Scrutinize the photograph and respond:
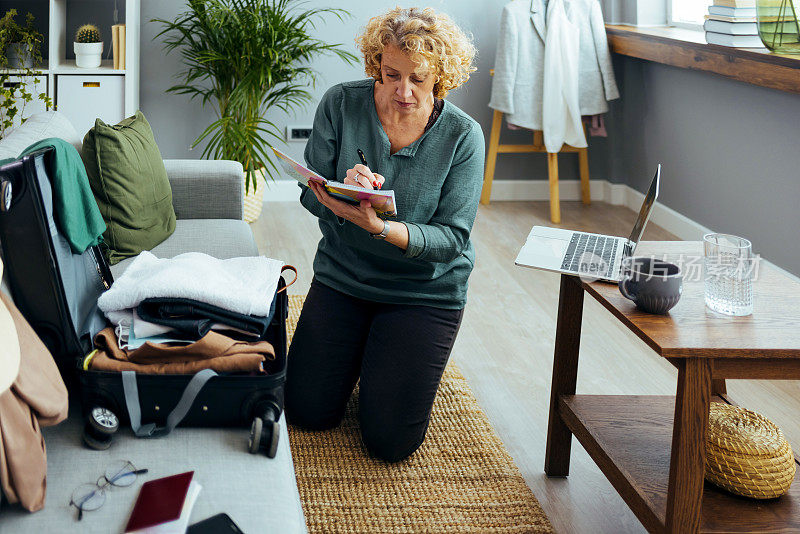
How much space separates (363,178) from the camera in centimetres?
188

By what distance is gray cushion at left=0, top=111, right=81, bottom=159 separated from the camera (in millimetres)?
1985

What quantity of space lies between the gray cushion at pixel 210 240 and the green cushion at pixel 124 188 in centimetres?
5

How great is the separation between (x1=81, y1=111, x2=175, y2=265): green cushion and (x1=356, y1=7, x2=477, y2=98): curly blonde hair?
802 millimetres

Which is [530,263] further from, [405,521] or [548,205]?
[548,205]

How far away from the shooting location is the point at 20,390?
1237mm

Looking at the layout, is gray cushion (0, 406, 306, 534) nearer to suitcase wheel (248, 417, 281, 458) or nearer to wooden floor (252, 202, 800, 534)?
suitcase wheel (248, 417, 281, 458)

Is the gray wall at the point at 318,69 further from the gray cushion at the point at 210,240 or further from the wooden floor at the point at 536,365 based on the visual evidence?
the gray cushion at the point at 210,240

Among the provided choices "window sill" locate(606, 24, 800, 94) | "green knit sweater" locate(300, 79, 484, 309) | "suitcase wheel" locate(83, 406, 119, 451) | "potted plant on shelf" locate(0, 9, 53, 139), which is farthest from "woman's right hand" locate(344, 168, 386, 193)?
"potted plant on shelf" locate(0, 9, 53, 139)

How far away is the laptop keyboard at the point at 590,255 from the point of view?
180cm

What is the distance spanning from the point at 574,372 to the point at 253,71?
265 centimetres

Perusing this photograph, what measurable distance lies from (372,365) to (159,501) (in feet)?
3.10

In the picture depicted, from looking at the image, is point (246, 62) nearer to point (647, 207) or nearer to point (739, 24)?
point (739, 24)

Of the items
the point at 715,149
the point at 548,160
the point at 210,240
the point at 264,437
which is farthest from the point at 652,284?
the point at 548,160

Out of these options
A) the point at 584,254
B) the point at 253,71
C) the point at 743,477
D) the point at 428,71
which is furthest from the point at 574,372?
the point at 253,71
